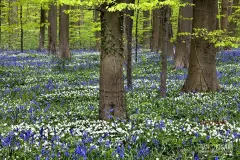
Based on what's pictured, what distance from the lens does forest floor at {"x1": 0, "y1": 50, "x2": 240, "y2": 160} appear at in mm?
4852

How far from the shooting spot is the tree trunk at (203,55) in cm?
1110

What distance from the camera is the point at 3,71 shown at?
1789 cm

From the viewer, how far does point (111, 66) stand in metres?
7.00

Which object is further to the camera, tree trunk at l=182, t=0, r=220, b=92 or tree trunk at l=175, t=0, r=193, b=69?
tree trunk at l=175, t=0, r=193, b=69

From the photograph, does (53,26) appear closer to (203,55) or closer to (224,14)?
(224,14)

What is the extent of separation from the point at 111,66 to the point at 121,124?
4.41 ft

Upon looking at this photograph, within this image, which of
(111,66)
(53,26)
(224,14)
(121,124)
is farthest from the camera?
(53,26)

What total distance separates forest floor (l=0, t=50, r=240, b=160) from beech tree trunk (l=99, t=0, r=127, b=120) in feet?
1.33

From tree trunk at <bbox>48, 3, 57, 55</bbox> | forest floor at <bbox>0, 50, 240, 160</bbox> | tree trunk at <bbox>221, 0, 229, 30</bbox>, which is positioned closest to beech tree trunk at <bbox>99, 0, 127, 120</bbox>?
forest floor at <bbox>0, 50, 240, 160</bbox>

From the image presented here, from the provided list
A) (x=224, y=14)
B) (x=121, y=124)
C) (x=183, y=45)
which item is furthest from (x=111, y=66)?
(x=224, y=14)

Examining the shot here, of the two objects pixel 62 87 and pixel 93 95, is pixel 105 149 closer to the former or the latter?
pixel 93 95

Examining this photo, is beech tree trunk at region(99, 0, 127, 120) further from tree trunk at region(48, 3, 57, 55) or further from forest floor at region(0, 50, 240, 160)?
tree trunk at region(48, 3, 57, 55)

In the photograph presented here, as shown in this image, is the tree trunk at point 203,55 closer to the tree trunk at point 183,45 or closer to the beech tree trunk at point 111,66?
the beech tree trunk at point 111,66

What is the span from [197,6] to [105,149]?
7.79 metres
